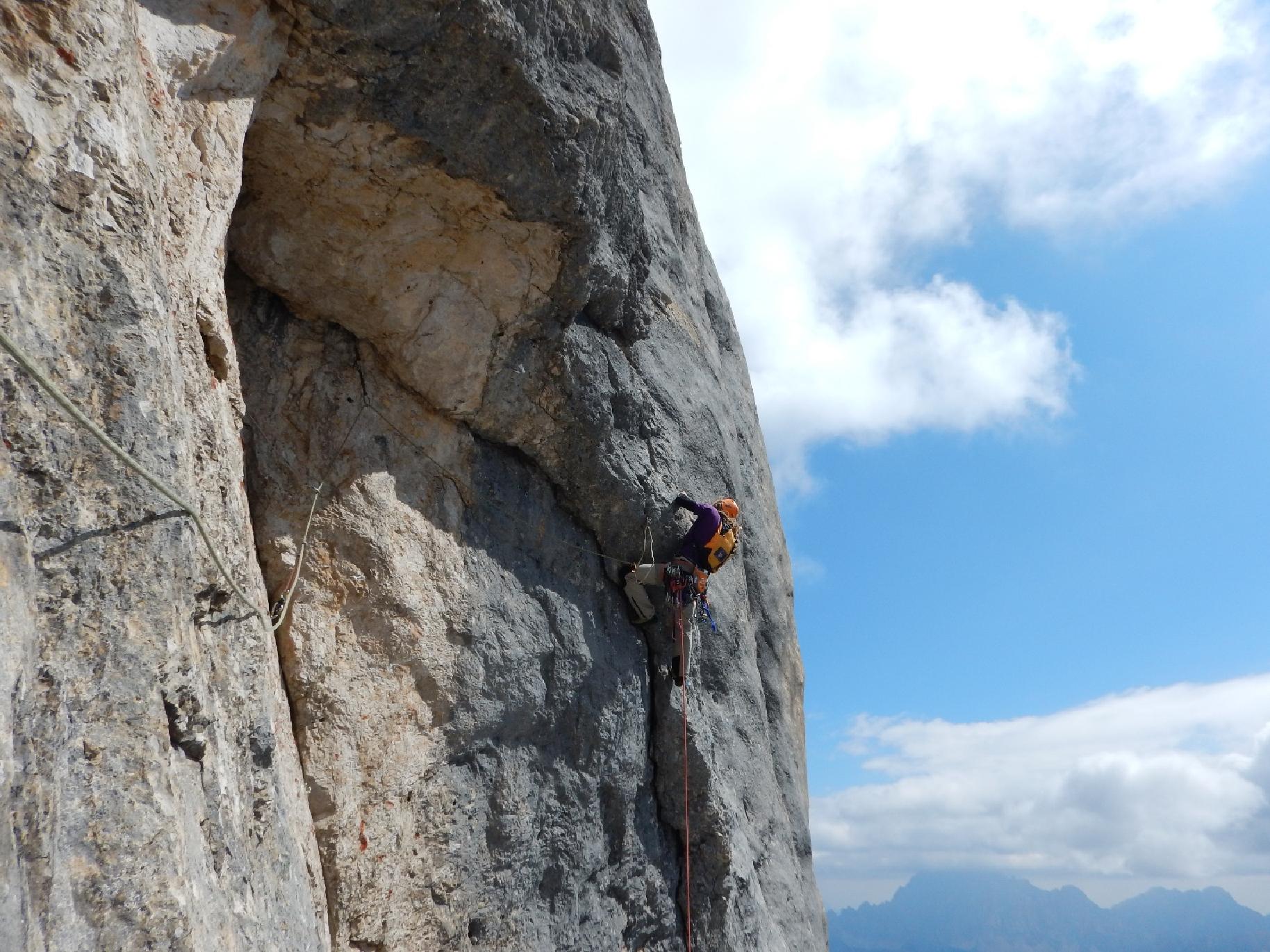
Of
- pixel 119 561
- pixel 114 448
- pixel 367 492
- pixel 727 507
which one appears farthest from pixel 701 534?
pixel 114 448

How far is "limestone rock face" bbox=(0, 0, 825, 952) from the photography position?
3445 millimetres

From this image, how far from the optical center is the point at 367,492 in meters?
6.73

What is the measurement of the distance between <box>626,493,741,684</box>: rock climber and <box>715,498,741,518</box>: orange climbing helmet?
0.20ft

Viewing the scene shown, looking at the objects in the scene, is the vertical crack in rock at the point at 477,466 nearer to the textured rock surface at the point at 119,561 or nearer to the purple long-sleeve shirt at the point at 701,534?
the purple long-sleeve shirt at the point at 701,534

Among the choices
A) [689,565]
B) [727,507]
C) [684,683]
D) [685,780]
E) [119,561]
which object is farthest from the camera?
[727,507]

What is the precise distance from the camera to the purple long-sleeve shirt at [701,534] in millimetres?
8758

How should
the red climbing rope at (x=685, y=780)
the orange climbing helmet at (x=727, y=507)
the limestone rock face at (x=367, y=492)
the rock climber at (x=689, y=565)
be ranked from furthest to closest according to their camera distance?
the orange climbing helmet at (x=727, y=507) → the rock climber at (x=689, y=565) → the red climbing rope at (x=685, y=780) → the limestone rock face at (x=367, y=492)

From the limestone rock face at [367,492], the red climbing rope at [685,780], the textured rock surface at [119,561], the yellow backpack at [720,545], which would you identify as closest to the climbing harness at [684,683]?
the red climbing rope at [685,780]

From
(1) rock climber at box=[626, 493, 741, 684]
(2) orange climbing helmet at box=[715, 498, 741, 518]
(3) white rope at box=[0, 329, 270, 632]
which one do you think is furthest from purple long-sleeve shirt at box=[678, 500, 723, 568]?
(3) white rope at box=[0, 329, 270, 632]

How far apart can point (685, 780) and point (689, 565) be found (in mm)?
1960

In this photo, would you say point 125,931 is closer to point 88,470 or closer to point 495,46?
point 88,470

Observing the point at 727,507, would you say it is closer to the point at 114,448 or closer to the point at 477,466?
the point at 477,466

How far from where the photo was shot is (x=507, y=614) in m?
7.34

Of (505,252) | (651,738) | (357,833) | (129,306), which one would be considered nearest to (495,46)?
(505,252)
